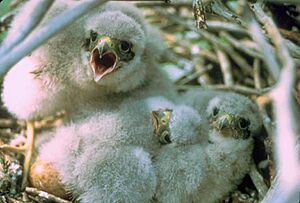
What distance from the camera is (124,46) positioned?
2.74m

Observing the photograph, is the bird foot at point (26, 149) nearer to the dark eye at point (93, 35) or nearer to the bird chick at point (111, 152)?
the bird chick at point (111, 152)

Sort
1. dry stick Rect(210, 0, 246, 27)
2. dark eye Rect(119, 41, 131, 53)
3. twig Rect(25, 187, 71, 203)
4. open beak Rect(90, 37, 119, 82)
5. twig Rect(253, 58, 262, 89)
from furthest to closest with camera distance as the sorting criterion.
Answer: twig Rect(253, 58, 262, 89) → dark eye Rect(119, 41, 131, 53) → open beak Rect(90, 37, 119, 82) → twig Rect(25, 187, 71, 203) → dry stick Rect(210, 0, 246, 27)

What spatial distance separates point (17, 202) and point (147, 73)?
3.27 ft

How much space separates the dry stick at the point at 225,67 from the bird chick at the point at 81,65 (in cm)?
64

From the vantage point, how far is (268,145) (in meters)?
2.49

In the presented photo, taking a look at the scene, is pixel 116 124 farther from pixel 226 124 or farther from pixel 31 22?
pixel 31 22

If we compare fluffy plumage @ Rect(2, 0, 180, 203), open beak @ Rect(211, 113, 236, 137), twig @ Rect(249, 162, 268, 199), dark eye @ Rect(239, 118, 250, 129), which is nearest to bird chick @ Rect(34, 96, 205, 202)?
fluffy plumage @ Rect(2, 0, 180, 203)

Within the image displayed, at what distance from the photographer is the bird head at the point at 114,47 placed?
2.64m

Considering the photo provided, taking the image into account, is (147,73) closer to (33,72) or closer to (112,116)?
(112,116)

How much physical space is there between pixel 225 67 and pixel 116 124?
1.05 meters

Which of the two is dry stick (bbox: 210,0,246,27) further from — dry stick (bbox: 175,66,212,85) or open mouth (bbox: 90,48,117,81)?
dry stick (bbox: 175,66,212,85)

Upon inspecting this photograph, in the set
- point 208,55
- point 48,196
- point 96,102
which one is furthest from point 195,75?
point 48,196

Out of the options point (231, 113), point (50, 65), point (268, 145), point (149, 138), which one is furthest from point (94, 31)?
point (268, 145)

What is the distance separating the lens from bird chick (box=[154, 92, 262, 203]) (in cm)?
251
